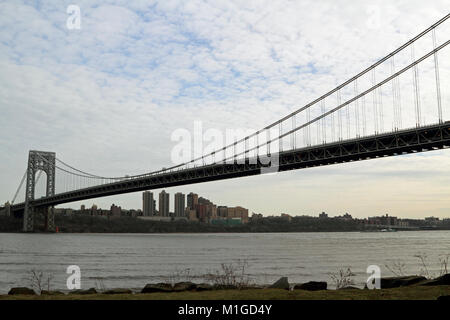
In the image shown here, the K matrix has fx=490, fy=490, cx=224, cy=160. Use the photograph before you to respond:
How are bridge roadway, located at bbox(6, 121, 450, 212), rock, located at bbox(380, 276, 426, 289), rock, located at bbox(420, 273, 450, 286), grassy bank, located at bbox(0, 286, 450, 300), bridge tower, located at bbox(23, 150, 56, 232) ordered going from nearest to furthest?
grassy bank, located at bbox(0, 286, 450, 300), rock, located at bbox(420, 273, 450, 286), rock, located at bbox(380, 276, 426, 289), bridge roadway, located at bbox(6, 121, 450, 212), bridge tower, located at bbox(23, 150, 56, 232)

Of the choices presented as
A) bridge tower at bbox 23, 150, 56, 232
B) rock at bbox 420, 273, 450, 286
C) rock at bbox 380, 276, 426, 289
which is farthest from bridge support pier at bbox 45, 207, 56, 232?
rock at bbox 420, 273, 450, 286

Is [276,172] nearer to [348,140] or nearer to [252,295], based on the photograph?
[348,140]

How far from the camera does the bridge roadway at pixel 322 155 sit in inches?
1436

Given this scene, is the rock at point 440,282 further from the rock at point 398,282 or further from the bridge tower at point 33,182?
the bridge tower at point 33,182

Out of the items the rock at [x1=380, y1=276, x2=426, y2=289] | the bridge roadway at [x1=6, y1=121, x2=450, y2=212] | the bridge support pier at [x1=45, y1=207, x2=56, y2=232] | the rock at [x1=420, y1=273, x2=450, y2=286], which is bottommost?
the rock at [x1=380, y1=276, x2=426, y2=289]

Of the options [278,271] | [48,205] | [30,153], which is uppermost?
[30,153]

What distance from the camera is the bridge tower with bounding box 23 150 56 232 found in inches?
3573

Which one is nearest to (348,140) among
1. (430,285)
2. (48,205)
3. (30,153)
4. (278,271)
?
(278,271)

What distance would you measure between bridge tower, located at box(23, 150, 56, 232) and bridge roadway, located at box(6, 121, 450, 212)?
938 inches

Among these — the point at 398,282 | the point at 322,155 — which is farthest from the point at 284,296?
the point at 322,155

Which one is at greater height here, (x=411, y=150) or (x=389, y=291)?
(x=411, y=150)

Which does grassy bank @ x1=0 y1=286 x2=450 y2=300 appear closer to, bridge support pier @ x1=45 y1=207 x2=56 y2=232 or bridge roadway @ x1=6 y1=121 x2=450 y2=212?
bridge roadway @ x1=6 y1=121 x2=450 y2=212
